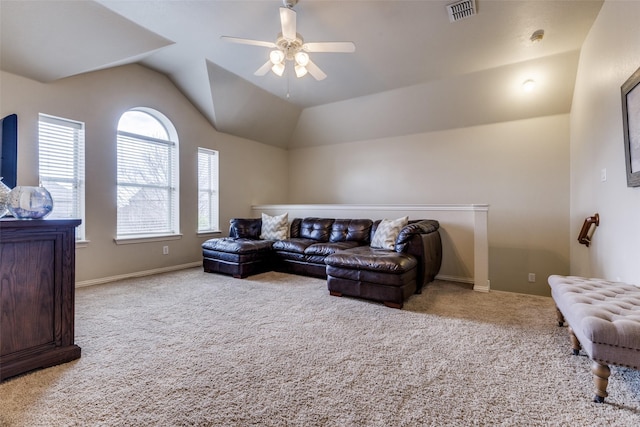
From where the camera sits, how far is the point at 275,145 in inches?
258

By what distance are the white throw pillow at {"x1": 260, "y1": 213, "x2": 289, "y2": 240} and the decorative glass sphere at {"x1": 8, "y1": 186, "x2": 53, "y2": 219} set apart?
127 inches

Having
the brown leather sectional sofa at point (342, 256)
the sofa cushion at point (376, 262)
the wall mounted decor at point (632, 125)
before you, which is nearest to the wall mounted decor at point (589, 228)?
the wall mounted decor at point (632, 125)

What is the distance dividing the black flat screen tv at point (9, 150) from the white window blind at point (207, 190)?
2.34m

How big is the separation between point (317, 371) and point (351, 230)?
9.33ft

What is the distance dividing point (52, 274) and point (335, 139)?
519 centimetres

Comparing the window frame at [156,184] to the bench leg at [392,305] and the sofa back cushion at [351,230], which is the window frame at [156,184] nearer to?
the sofa back cushion at [351,230]

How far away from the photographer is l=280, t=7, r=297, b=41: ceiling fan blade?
7.97ft

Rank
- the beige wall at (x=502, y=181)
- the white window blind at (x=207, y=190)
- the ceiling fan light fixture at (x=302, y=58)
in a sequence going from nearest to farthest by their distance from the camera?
1. the ceiling fan light fixture at (x=302, y=58)
2. the beige wall at (x=502, y=181)
3. the white window blind at (x=207, y=190)

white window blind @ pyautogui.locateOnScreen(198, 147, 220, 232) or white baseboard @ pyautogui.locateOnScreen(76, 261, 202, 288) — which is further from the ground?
white window blind @ pyautogui.locateOnScreen(198, 147, 220, 232)

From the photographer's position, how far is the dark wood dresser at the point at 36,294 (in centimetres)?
167

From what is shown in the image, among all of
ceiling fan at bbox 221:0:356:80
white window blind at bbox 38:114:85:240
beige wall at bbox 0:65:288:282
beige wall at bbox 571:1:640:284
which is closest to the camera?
beige wall at bbox 571:1:640:284

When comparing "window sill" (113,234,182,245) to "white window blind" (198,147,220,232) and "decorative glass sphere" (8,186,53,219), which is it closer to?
"white window blind" (198,147,220,232)

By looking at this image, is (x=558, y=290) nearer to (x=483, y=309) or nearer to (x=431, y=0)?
(x=483, y=309)

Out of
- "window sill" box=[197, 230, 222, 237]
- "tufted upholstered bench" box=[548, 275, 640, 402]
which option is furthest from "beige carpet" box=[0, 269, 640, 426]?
"window sill" box=[197, 230, 222, 237]
